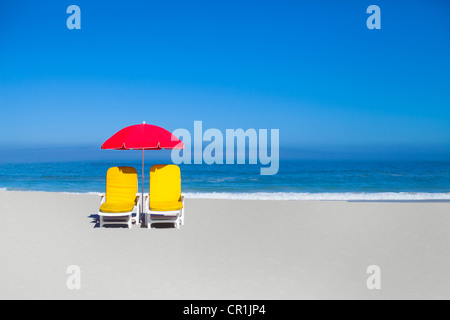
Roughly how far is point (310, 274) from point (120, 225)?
4735mm

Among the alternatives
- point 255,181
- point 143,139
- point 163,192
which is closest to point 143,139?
point 143,139

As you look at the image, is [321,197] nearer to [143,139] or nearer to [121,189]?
[121,189]

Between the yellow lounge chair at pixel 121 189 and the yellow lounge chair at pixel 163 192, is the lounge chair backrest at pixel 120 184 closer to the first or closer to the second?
the yellow lounge chair at pixel 121 189

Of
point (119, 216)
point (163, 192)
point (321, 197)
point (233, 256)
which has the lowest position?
point (321, 197)

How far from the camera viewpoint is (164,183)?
25.0ft

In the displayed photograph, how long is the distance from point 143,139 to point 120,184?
127 centimetres

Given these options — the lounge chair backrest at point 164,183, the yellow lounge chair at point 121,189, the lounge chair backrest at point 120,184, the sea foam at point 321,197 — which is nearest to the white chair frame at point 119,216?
the yellow lounge chair at point 121,189

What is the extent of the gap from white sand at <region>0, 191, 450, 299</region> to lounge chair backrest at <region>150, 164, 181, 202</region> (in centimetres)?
75

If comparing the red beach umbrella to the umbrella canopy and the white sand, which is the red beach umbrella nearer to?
the umbrella canopy

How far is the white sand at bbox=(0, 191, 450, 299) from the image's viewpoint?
4020 mm
